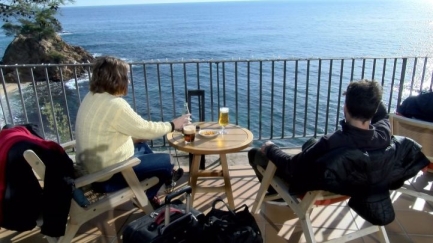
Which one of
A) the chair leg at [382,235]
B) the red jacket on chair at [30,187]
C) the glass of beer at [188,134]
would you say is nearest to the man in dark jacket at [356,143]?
the chair leg at [382,235]

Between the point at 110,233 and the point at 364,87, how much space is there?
2.06 meters

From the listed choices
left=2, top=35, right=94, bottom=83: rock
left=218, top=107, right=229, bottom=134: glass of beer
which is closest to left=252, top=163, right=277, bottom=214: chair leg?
left=218, top=107, right=229, bottom=134: glass of beer

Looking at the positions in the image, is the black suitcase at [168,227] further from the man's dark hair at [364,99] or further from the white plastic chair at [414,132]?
the white plastic chair at [414,132]

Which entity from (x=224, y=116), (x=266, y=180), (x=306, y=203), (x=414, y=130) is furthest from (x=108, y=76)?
(x=414, y=130)

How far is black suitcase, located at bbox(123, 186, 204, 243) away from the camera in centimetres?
187

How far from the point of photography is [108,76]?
8.01ft

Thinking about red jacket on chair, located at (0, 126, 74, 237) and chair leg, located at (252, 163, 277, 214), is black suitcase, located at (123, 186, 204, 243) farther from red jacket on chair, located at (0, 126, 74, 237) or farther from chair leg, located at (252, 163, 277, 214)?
chair leg, located at (252, 163, 277, 214)

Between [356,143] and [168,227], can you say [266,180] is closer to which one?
[356,143]

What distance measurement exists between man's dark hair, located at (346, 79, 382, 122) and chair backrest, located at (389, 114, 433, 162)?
85 centimetres

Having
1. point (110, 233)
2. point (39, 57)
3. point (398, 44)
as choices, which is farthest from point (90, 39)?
point (110, 233)

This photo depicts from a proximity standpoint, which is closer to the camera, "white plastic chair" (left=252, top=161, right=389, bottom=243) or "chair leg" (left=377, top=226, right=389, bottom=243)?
"white plastic chair" (left=252, top=161, right=389, bottom=243)

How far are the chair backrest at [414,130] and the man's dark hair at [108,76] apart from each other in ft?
6.86

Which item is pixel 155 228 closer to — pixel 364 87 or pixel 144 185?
pixel 144 185

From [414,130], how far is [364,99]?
109 centimetres
